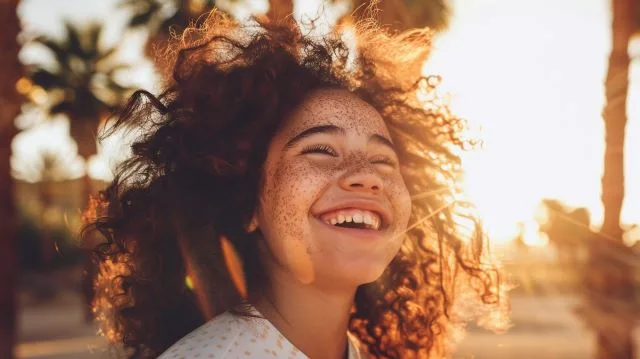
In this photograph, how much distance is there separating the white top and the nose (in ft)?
1.80

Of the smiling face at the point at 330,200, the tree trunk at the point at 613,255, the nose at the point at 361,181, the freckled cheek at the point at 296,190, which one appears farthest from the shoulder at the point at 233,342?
the tree trunk at the point at 613,255

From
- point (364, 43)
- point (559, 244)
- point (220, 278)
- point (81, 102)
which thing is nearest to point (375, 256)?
point (220, 278)

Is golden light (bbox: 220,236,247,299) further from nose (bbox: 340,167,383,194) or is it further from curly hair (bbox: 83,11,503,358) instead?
nose (bbox: 340,167,383,194)

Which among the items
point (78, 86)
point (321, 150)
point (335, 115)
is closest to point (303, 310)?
point (321, 150)

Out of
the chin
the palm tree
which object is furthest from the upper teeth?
the palm tree

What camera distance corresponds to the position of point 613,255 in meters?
6.69

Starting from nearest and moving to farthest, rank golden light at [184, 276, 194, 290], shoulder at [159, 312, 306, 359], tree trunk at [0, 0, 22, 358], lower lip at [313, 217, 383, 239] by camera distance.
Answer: shoulder at [159, 312, 306, 359] < lower lip at [313, 217, 383, 239] < golden light at [184, 276, 194, 290] < tree trunk at [0, 0, 22, 358]

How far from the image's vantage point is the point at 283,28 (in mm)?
3242

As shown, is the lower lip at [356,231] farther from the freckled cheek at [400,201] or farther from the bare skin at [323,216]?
the freckled cheek at [400,201]

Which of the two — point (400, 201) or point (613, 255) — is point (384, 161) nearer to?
point (400, 201)

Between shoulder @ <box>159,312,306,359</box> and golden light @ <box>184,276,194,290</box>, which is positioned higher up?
golden light @ <box>184,276,194,290</box>

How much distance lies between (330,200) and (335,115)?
0.42 m

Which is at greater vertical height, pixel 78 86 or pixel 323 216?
pixel 78 86

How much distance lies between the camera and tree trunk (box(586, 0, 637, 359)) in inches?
262
